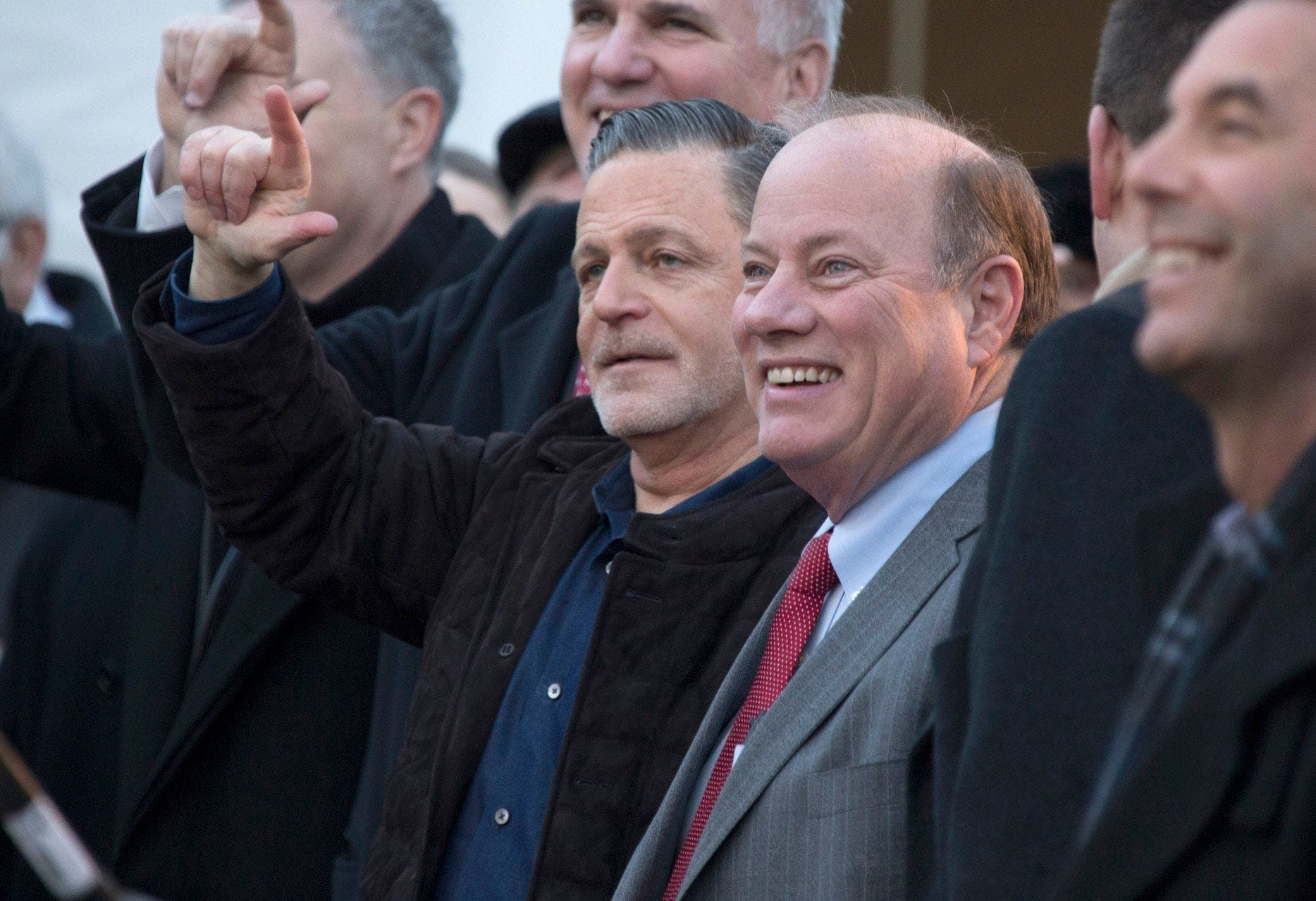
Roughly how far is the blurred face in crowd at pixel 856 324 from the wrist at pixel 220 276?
30.4 inches

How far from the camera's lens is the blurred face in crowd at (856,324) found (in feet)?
6.63

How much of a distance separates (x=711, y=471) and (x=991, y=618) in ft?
3.77

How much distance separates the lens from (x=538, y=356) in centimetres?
291

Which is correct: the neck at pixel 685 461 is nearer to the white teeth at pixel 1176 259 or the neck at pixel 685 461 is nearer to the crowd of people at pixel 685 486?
the crowd of people at pixel 685 486

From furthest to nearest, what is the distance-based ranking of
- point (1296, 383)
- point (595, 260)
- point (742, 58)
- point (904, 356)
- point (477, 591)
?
point (742, 58), point (595, 260), point (477, 591), point (904, 356), point (1296, 383)

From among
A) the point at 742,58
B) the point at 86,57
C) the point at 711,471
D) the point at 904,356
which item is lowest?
the point at 711,471

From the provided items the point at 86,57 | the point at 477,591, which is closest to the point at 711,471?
the point at 477,591

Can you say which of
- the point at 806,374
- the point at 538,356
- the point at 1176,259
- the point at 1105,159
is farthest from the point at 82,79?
the point at 1176,259

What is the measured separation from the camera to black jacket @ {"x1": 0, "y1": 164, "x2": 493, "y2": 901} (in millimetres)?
3027

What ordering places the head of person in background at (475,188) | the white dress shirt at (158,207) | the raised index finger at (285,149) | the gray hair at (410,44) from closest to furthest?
the raised index finger at (285,149), the white dress shirt at (158,207), the gray hair at (410,44), the head of person in background at (475,188)

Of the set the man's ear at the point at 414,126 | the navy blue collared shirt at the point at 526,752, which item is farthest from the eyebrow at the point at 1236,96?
the man's ear at the point at 414,126

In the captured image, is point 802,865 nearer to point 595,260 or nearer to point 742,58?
point 595,260

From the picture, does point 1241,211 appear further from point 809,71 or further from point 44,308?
point 44,308

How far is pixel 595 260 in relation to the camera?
2.54 m
